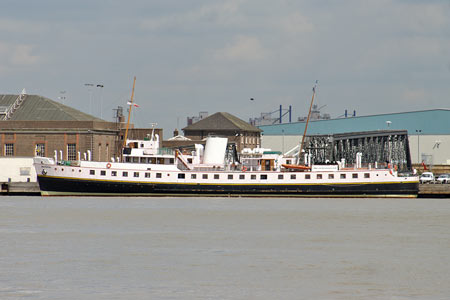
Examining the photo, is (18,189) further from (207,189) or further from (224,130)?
(224,130)

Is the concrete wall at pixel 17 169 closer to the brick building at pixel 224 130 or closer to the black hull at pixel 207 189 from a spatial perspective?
the black hull at pixel 207 189

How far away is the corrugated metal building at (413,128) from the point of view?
13312cm

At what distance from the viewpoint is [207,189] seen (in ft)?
287

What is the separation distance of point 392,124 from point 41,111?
58.3m

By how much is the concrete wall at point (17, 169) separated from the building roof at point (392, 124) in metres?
51.9

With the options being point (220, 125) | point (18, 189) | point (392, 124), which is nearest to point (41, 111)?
point (18, 189)

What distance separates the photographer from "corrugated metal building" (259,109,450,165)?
13312cm

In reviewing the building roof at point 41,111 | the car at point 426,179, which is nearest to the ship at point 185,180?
the car at point 426,179
